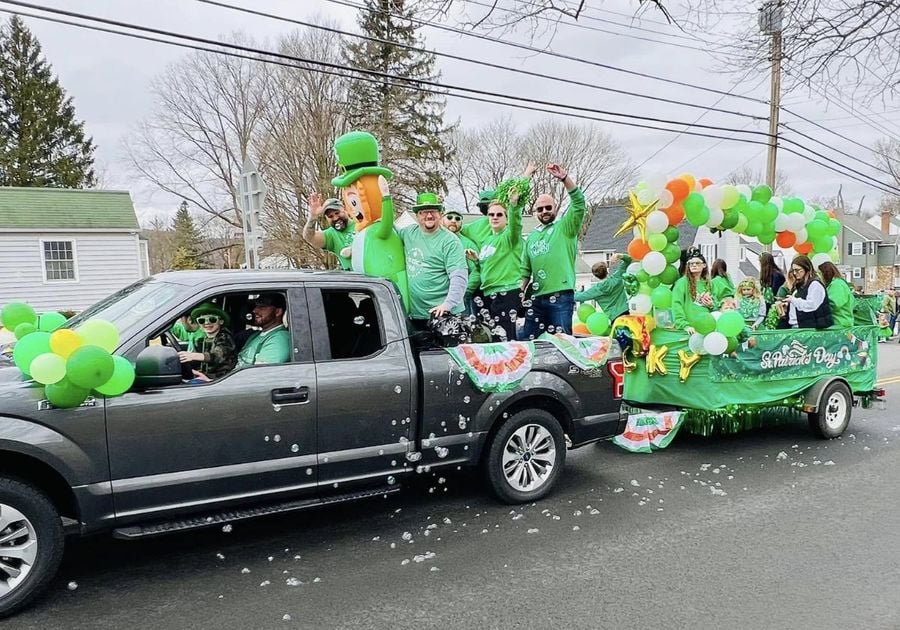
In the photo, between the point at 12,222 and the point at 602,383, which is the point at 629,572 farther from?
the point at 12,222

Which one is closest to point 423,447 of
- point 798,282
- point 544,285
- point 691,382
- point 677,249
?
point 544,285

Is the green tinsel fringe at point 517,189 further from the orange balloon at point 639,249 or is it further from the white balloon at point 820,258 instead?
the white balloon at point 820,258

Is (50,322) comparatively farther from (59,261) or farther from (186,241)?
(186,241)

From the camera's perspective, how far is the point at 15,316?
4477 mm

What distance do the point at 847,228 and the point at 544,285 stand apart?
6401 cm

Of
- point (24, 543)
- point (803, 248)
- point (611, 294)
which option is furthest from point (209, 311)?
point (803, 248)

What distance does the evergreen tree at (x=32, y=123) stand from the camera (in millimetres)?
31812

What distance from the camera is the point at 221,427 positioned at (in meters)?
3.79

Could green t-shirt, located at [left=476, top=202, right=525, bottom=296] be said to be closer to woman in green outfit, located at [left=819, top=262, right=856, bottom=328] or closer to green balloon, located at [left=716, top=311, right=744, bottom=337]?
green balloon, located at [left=716, top=311, right=744, bottom=337]

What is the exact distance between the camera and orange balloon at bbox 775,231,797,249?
7.73 meters

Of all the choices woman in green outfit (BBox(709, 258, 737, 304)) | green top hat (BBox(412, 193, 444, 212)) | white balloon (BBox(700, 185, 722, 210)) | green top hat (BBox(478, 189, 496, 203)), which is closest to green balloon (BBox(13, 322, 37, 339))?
green top hat (BBox(412, 193, 444, 212))

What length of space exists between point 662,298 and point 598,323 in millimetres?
840

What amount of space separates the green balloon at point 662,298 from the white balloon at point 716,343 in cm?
48

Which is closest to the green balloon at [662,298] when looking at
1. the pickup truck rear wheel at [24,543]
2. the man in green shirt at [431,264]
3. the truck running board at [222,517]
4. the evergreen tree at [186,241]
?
the man in green shirt at [431,264]
